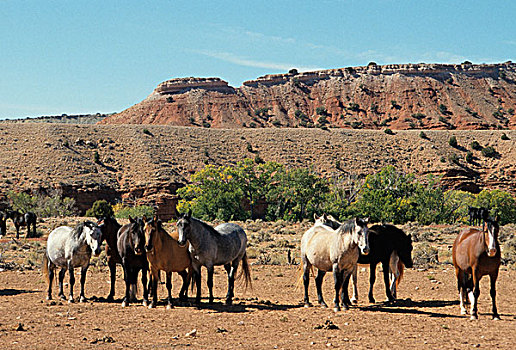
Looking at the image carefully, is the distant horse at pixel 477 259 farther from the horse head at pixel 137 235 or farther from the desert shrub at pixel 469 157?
the desert shrub at pixel 469 157

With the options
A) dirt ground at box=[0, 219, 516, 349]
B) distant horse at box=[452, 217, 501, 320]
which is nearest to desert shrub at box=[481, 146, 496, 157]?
dirt ground at box=[0, 219, 516, 349]

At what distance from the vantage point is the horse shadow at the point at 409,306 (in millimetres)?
12984

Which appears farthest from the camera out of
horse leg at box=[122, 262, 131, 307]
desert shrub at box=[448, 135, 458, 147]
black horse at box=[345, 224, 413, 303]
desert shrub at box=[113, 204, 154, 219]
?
desert shrub at box=[448, 135, 458, 147]

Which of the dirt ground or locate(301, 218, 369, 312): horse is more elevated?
locate(301, 218, 369, 312): horse

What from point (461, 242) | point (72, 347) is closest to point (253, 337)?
point (72, 347)

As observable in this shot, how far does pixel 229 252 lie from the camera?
14469 mm

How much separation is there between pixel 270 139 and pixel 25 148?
1547 inches

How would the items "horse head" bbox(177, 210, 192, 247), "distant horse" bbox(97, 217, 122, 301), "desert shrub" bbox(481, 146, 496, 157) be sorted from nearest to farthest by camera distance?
1. "horse head" bbox(177, 210, 192, 247)
2. "distant horse" bbox(97, 217, 122, 301)
3. "desert shrub" bbox(481, 146, 496, 157)

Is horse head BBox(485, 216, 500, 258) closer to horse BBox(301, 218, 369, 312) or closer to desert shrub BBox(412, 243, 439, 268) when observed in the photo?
horse BBox(301, 218, 369, 312)

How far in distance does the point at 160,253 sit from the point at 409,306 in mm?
6468

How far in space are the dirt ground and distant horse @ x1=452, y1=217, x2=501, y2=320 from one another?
61 cm

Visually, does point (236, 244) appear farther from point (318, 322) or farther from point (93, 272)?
point (93, 272)

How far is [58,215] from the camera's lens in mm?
59750

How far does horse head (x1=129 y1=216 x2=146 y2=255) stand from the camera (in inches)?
516
